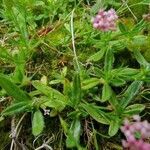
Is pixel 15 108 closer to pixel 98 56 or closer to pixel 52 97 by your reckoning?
pixel 52 97

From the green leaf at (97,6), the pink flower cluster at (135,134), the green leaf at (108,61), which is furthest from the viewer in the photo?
the green leaf at (97,6)

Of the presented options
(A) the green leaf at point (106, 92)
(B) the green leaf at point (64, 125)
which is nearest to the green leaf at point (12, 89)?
(B) the green leaf at point (64, 125)

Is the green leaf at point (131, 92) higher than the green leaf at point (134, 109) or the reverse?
higher

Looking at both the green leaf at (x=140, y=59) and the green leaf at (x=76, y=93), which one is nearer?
the green leaf at (x=76, y=93)

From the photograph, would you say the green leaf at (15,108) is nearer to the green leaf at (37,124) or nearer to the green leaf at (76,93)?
the green leaf at (37,124)

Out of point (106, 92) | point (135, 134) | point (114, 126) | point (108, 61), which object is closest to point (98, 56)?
point (108, 61)

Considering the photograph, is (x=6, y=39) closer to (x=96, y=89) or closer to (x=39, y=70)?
(x=39, y=70)

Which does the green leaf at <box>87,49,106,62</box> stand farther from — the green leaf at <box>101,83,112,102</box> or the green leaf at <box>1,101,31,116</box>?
the green leaf at <box>1,101,31,116</box>

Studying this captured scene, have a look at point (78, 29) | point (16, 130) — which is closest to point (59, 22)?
point (78, 29)
